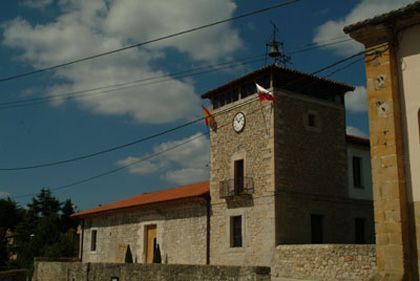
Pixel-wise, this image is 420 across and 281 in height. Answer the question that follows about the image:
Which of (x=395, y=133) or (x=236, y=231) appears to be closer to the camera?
(x=395, y=133)

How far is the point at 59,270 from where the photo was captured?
23.0 metres

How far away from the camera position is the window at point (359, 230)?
74.2 ft

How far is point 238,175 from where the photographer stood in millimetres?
22516

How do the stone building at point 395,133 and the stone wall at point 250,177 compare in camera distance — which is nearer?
the stone building at point 395,133

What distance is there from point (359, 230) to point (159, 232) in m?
9.12

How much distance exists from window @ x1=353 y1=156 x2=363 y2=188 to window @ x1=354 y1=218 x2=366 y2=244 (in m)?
1.47

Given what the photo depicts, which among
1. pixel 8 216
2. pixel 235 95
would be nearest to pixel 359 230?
pixel 235 95

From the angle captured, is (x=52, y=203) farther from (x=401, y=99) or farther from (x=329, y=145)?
(x=401, y=99)

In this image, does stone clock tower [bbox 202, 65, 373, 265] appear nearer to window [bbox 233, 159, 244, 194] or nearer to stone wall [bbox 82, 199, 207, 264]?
window [bbox 233, 159, 244, 194]

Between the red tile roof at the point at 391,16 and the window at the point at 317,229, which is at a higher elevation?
the red tile roof at the point at 391,16

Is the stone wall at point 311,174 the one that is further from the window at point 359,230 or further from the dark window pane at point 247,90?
the dark window pane at point 247,90

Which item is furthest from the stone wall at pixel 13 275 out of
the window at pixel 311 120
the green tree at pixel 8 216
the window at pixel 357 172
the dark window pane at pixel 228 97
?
the green tree at pixel 8 216

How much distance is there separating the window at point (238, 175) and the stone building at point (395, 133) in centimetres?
1261

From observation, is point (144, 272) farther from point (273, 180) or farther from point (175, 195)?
point (175, 195)
